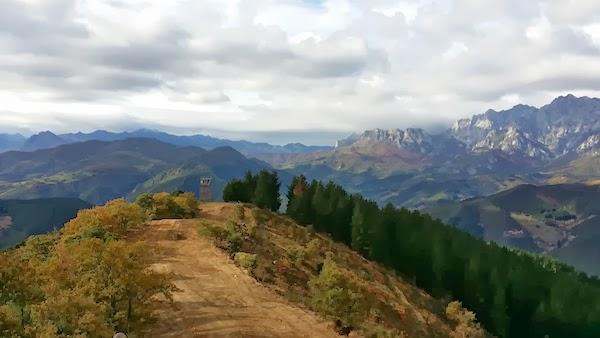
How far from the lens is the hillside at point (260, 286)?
48938 mm

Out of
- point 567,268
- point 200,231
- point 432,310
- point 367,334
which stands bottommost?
point 567,268

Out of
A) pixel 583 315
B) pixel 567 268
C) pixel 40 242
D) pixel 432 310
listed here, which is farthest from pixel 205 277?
pixel 567 268

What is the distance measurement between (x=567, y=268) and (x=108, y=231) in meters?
167

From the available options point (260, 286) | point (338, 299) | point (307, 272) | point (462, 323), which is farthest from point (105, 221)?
point (462, 323)

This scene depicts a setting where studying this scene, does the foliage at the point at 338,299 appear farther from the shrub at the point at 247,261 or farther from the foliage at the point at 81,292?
the foliage at the point at 81,292

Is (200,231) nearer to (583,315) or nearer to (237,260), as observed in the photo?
(237,260)

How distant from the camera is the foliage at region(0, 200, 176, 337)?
30641 mm

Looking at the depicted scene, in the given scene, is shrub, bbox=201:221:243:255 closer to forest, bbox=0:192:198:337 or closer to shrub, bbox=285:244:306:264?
shrub, bbox=285:244:306:264

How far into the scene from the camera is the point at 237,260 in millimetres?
64625

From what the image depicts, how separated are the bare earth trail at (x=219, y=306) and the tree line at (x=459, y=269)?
50.4 meters

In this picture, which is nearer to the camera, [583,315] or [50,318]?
[50,318]

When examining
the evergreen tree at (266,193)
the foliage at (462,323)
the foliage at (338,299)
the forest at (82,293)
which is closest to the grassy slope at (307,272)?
the foliage at (462,323)

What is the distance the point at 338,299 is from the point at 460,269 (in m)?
66.8

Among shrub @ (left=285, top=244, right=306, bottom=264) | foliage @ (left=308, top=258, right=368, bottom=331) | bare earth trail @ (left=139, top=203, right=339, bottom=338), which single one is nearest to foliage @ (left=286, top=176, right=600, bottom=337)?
shrub @ (left=285, top=244, right=306, bottom=264)
